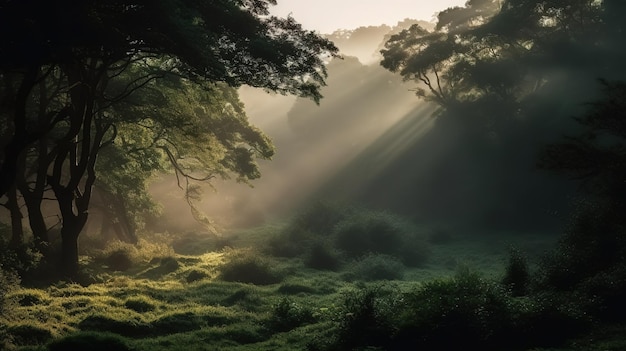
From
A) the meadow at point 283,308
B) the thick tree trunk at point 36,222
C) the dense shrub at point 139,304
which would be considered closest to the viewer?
the meadow at point 283,308

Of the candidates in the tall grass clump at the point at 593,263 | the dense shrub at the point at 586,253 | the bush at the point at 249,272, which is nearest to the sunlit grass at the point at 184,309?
the bush at the point at 249,272

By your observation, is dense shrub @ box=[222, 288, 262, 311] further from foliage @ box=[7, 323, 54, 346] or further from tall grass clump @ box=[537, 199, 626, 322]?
tall grass clump @ box=[537, 199, 626, 322]

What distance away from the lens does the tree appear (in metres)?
12.2

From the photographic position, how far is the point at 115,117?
2509 centimetres

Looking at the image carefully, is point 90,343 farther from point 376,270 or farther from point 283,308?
point 376,270

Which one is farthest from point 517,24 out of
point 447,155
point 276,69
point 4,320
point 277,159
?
point 277,159

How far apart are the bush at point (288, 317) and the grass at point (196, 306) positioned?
0.11 ft

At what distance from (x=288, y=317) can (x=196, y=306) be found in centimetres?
422

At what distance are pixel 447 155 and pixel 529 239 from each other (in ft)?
54.3

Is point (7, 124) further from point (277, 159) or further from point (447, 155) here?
point (277, 159)

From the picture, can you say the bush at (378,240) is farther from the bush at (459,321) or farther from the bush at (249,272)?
the bush at (459,321)

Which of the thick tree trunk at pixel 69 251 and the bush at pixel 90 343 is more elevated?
the thick tree trunk at pixel 69 251

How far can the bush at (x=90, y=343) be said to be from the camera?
11.6 metres

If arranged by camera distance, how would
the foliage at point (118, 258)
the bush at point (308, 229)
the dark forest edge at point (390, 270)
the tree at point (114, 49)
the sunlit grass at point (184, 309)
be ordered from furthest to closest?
the bush at point (308, 229) < the foliage at point (118, 258) < the sunlit grass at point (184, 309) < the tree at point (114, 49) < the dark forest edge at point (390, 270)
